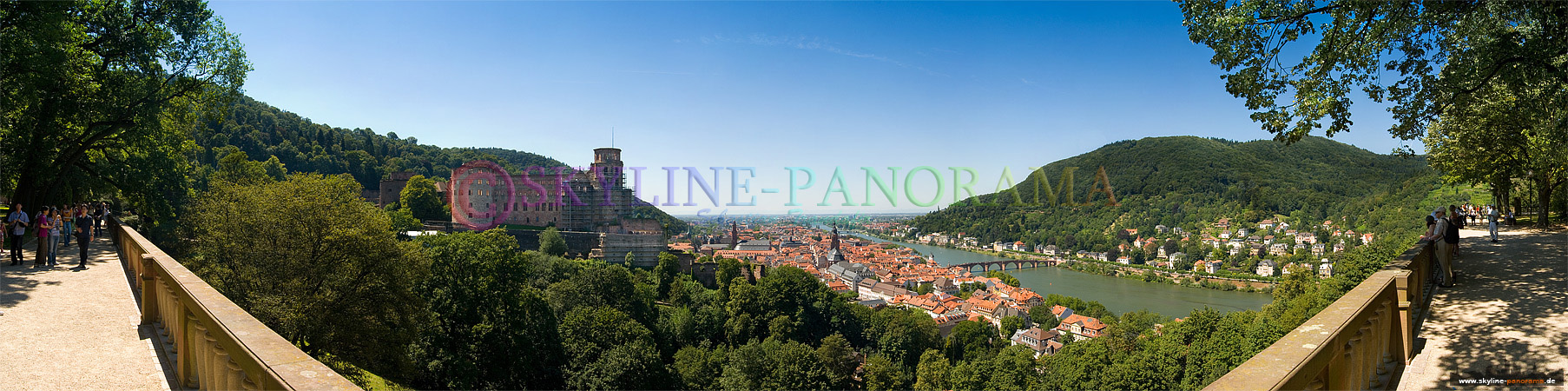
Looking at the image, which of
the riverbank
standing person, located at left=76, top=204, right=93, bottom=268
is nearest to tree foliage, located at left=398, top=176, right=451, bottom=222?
standing person, located at left=76, top=204, right=93, bottom=268

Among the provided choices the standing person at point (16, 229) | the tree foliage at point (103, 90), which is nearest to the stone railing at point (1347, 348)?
the standing person at point (16, 229)

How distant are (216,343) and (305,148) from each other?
7194cm

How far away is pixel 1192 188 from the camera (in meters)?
93.2

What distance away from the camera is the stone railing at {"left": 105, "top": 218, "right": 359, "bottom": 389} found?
187cm

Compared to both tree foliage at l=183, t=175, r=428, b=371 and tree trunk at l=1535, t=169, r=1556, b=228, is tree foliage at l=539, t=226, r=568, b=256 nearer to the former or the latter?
tree foliage at l=183, t=175, r=428, b=371

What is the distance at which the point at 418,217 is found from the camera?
47906mm

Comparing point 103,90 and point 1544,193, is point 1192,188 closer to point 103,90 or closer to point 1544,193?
point 1544,193

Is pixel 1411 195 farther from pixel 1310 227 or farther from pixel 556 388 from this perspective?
pixel 556 388

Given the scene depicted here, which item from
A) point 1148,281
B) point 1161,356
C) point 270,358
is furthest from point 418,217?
point 1148,281

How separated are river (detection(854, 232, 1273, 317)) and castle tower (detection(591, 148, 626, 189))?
4051cm

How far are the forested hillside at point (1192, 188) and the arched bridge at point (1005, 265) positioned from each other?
1013 centimetres

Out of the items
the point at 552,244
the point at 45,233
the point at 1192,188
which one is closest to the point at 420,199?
the point at 552,244

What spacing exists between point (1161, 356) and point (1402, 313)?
22203mm

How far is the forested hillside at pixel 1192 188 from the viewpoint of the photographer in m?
80.2
